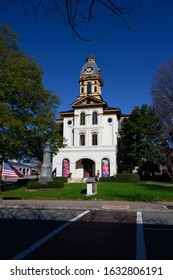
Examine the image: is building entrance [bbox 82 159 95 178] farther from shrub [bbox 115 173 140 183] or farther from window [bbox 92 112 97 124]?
shrub [bbox 115 173 140 183]

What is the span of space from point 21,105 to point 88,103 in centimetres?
2078

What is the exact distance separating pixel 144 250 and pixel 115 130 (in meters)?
33.7

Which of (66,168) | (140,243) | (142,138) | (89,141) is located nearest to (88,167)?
(66,168)

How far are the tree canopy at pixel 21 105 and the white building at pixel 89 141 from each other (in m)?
12.5

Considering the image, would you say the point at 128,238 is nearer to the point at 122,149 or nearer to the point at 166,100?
the point at 166,100

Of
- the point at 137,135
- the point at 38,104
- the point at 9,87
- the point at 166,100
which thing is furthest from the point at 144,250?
the point at 137,135

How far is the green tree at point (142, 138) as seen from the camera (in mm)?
34906

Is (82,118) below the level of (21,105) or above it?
above

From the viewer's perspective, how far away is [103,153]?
37.4m

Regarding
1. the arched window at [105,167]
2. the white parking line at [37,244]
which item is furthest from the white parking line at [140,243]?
the arched window at [105,167]

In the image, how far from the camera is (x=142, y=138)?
37.2m

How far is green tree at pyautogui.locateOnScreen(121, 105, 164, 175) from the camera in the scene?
34906mm

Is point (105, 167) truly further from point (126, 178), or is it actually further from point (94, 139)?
point (126, 178)

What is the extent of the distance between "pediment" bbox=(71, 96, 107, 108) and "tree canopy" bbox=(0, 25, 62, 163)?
1538 cm
